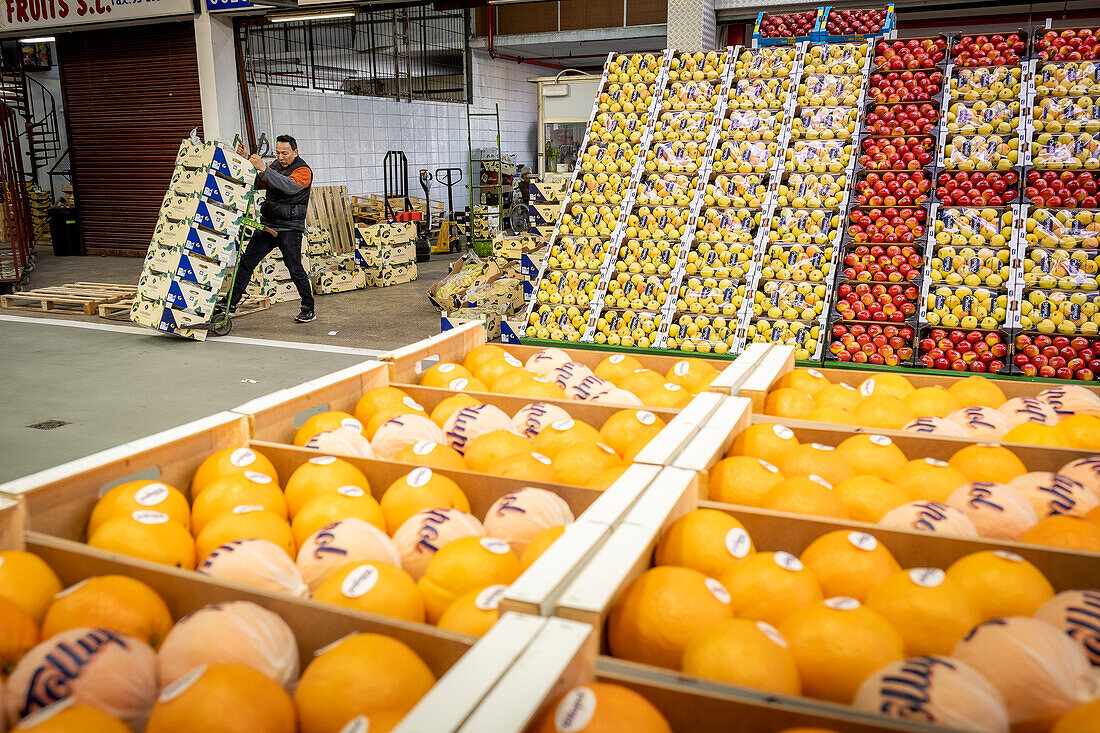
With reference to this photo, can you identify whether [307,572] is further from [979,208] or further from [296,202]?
[296,202]

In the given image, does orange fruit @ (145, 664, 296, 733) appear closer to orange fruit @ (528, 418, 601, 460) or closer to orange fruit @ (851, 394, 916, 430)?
orange fruit @ (528, 418, 601, 460)

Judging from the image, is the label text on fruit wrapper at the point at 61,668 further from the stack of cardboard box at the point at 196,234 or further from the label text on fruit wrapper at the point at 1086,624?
the stack of cardboard box at the point at 196,234

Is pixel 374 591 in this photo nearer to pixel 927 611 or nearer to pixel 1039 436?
pixel 927 611

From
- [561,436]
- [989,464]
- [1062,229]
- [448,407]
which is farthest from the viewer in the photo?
[1062,229]

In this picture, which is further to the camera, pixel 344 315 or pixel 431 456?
pixel 344 315

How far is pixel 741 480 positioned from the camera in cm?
167

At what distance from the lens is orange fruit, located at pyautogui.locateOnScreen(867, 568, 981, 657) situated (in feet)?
3.77

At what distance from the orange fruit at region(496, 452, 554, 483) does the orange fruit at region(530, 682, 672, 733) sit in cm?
77

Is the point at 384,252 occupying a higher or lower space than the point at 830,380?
lower

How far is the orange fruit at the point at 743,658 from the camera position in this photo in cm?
102

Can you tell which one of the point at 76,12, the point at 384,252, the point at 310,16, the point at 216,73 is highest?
the point at 76,12

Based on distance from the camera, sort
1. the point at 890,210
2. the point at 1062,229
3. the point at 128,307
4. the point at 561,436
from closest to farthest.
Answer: the point at 561,436 < the point at 1062,229 < the point at 890,210 < the point at 128,307

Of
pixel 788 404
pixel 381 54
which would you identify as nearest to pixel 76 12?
pixel 381 54

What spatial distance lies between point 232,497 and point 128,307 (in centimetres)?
749
